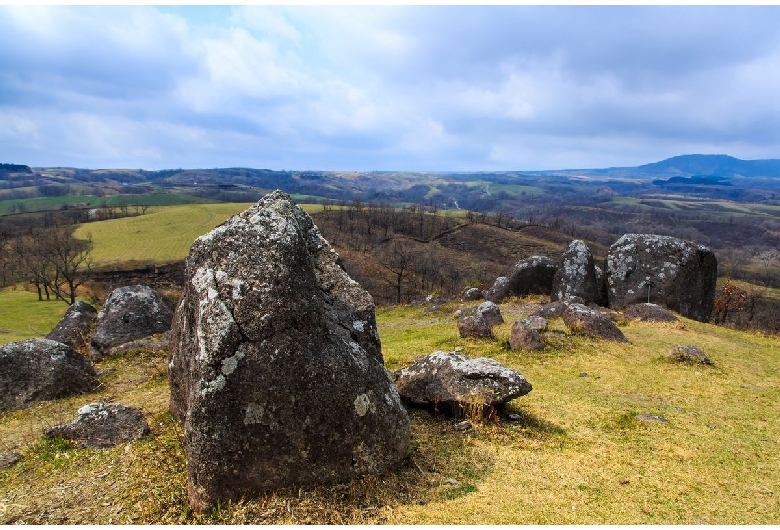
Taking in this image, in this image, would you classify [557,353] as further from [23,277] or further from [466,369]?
[23,277]

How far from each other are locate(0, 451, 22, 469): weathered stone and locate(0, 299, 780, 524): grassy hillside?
0.54ft

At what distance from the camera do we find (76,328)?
20.9 meters

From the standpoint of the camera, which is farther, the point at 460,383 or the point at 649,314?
the point at 649,314

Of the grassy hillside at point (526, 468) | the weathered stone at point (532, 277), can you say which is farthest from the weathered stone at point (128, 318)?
the weathered stone at point (532, 277)

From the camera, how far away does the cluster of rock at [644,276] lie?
26344 mm

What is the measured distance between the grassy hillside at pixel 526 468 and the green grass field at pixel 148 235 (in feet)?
258

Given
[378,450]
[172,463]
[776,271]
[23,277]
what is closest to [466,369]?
[378,450]

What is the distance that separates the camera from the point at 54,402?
41.3 ft

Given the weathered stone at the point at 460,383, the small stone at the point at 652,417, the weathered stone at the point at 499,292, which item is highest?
the weathered stone at the point at 460,383

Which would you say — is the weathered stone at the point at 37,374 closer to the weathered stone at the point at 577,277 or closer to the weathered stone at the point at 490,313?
the weathered stone at the point at 490,313

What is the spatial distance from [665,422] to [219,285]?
9511mm

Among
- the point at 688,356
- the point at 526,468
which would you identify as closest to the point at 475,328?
the point at 688,356

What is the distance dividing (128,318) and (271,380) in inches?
613

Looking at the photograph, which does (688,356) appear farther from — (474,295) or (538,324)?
(474,295)
